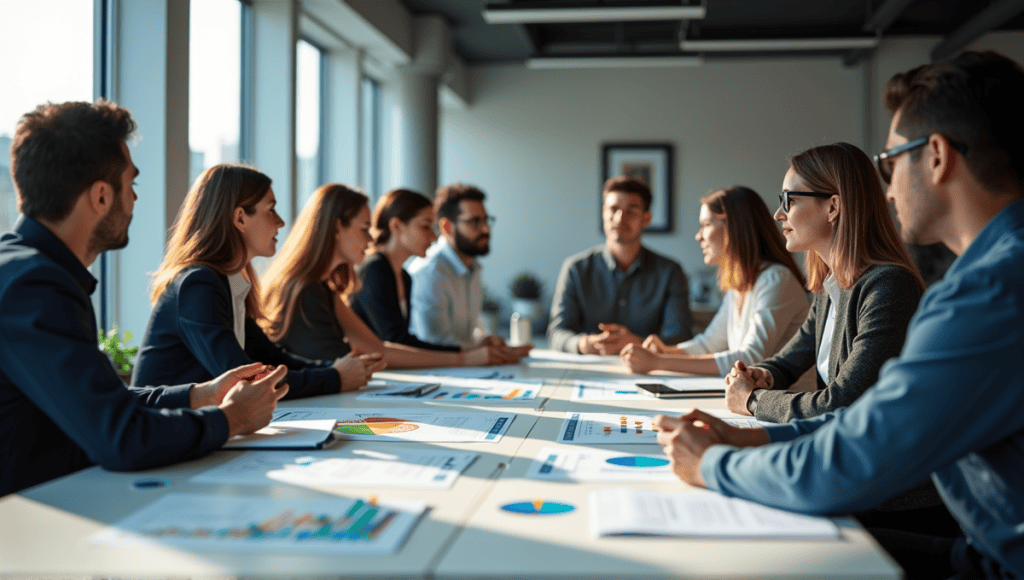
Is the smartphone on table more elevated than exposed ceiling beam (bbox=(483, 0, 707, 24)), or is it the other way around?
exposed ceiling beam (bbox=(483, 0, 707, 24))

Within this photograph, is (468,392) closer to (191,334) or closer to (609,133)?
(191,334)

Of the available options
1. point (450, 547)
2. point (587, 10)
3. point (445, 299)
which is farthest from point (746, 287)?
point (587, 10)

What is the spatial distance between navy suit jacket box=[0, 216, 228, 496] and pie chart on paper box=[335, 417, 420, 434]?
1.09ft

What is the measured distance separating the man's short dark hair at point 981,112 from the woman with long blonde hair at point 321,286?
202 centimetres

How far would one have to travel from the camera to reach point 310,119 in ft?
18.9

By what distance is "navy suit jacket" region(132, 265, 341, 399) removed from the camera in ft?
6.31

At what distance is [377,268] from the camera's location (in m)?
3.37

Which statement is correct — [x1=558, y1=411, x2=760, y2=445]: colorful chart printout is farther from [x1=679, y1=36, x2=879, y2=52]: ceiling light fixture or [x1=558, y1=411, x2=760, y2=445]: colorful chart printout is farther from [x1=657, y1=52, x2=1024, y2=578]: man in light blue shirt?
[x1=679, y1=36, x2=879, y2=52]: ceiling light fixture

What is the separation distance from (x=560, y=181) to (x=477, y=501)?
A: 7.48 meters

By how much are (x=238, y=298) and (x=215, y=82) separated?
2.71m

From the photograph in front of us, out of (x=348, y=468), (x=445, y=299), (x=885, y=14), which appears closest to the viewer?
(x=348, y=468)

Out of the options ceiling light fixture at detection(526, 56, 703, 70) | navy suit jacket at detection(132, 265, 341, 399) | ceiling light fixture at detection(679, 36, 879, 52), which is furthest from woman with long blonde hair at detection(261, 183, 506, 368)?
ceiling light fixture at detection(679, 36, 879, 52)

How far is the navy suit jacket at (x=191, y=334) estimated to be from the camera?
192cm

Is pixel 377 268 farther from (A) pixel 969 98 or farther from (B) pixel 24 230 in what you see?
(A) pixel 969 98
